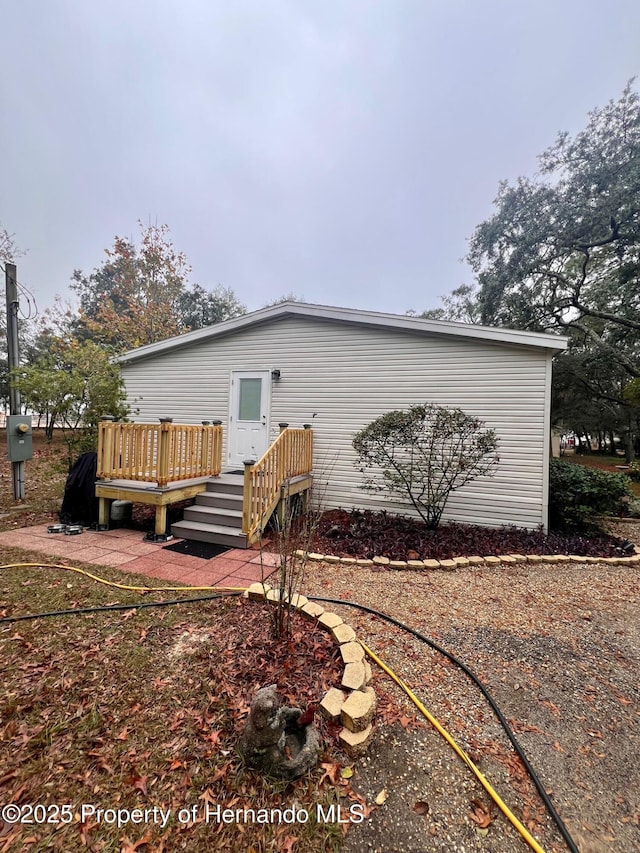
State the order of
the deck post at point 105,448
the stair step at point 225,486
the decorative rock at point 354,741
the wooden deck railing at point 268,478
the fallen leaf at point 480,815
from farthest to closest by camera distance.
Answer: the stair step at point 225,486 < the deck post at point 105,448 < the wooden deck railing at point 268,478 < the decorative rock at point 354,741 < the fallen leaf at point 480,815

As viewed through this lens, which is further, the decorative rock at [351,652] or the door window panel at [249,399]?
the door window panel at [249,399]

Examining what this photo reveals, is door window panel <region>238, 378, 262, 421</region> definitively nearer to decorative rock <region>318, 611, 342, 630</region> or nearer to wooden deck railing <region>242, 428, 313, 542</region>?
wooden deck railing <region>242, 428, 313, 542</region>

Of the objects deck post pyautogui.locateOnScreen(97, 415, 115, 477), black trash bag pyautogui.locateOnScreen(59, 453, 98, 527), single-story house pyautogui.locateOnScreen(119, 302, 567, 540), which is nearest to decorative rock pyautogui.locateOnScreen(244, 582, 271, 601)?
deck post pyautogui.locateOnScreen(97, 415, 115, 477)

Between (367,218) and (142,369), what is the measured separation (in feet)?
37.2

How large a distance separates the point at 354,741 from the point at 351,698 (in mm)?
193

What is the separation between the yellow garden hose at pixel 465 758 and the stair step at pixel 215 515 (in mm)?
2648

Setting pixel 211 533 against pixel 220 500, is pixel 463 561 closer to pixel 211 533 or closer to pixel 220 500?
pixel 211 533

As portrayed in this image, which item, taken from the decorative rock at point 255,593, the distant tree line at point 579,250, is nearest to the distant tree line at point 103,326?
the decorative rock at point 255,593

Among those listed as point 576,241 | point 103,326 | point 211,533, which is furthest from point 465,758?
point 103,326

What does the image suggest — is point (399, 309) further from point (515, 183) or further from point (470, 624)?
point (470, 624)

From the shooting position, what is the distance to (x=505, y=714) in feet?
6.46

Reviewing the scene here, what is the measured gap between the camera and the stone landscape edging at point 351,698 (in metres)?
1.70

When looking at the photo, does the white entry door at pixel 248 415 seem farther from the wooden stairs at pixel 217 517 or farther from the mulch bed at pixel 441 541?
the mulch bed at pixel 441 541

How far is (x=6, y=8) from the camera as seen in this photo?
657cm
